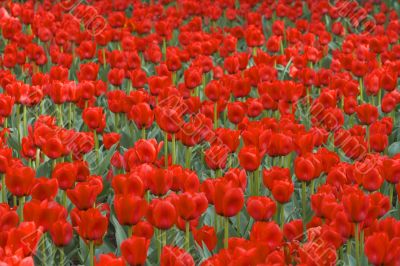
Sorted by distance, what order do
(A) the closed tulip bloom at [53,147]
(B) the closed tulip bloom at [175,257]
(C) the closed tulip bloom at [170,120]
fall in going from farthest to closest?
(C) the closed tulip bloom at [170,120]
(A) the closed tulip bloom at [53,147]
(B) the closed tulip bloom at [175,257]

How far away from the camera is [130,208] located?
2602mm

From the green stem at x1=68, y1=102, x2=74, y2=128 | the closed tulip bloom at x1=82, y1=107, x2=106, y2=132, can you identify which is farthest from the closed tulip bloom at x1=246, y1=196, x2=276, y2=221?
the green stem at x1=68, y1=102, x2=74, y2=128

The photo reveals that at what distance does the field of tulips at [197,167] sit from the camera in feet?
8.41

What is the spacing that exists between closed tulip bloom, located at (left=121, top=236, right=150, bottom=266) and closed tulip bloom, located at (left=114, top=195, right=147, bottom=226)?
0.74 ft

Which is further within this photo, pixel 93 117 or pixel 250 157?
pixel 93 117

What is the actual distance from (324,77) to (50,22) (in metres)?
2.52

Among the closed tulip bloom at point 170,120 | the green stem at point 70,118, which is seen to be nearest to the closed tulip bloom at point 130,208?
the closed tulip bloom at point 170,120

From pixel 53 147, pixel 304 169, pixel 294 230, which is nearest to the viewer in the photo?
pixel 294 230

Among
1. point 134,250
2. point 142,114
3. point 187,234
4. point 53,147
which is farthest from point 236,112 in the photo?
point 134,250

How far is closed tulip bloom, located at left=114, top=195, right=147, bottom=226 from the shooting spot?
2590 millimetres

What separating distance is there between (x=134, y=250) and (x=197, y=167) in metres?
1.75

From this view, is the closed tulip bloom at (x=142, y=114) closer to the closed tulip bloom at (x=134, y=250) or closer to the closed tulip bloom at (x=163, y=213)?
the closed tulip bloom at (x=163, y=213)

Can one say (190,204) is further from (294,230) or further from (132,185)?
(294,230)

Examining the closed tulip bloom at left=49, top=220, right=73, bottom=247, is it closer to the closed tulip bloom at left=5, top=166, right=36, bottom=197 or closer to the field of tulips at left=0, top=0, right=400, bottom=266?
the field of tulips at left=0, top=0, right=400, bottom=266
